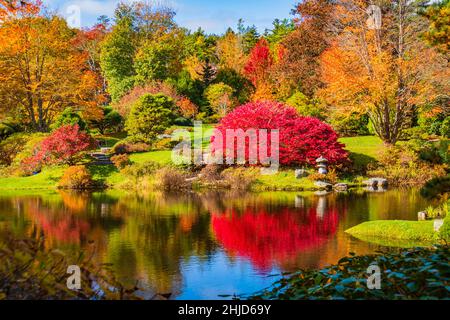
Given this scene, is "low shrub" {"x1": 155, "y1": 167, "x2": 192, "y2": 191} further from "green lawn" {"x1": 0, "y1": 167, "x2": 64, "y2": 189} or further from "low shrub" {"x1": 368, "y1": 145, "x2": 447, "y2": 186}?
"low shrub" {"x1": 368, "y1": 145, "x2": 447, "y2": 186}

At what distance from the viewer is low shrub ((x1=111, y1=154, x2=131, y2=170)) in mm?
26922

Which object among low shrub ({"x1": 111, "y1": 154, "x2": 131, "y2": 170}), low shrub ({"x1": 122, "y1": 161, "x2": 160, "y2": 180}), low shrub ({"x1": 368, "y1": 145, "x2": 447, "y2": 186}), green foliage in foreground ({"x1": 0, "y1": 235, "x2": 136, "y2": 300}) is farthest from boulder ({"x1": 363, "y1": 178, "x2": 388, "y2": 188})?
green foliage in foreground ({"x1": 0, "y1": 235, "x2": 136, "y2": 300})

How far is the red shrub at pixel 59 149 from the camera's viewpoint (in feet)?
89.6

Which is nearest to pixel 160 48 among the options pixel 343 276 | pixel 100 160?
pixel 100 160

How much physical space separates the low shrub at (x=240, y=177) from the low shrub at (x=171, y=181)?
69.3 inches

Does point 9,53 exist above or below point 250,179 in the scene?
above

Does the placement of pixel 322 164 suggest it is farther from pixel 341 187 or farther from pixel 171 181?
pixel 171 181

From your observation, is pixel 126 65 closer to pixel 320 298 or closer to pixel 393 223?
pixel 393 223

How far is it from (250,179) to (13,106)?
16242mm

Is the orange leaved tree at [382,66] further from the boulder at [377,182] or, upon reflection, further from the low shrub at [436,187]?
the low shrub at [436,187]

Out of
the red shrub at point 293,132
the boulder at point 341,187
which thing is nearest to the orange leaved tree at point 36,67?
the red shrub at point 293,132

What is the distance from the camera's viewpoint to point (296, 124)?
26312 mm

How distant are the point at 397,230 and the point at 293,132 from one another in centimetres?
1330

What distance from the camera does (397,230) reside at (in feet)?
43.3
